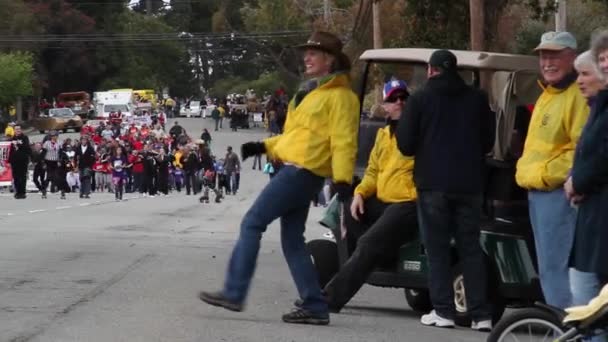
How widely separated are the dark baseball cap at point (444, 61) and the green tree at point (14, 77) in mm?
74118

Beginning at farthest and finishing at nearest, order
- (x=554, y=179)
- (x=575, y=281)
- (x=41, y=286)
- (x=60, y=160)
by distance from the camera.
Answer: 1. (x=60, y=160)
2. (x=41, y=286)
3. (x=554, y=179)
4. (x=575, y=281)

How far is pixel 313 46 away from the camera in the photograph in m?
10.2

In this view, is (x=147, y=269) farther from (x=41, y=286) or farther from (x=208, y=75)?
(x=208, y=75)

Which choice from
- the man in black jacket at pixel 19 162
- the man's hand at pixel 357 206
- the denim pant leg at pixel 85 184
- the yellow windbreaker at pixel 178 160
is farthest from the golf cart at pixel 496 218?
the yellow windbreaker at pixel 178 160

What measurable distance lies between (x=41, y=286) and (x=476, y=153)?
4.30 metres

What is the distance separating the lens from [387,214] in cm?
1084

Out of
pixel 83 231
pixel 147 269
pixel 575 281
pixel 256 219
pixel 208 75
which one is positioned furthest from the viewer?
pixel 208 75

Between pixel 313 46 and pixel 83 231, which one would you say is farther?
pixel 83 231

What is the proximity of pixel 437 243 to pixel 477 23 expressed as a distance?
11449mm

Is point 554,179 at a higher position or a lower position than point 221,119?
higher

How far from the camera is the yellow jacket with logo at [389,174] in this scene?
10789 mm

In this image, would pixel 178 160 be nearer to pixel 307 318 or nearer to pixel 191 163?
pixel 191 163

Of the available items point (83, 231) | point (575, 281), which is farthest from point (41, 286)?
point (83, 231)

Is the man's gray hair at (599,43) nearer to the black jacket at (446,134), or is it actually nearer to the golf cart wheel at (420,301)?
the black jacket at (446,134)
